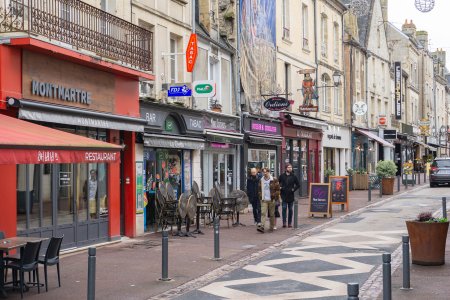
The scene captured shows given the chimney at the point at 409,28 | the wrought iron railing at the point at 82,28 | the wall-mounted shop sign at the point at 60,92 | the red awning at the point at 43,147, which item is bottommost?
the red awning at the point at 43,147

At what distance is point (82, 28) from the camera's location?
13.4 meters

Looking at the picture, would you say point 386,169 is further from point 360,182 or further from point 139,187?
point 139,187

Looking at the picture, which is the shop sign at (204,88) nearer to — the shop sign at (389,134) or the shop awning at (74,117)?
the shop awning at (74,117)

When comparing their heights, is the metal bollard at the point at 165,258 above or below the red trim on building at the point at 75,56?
below

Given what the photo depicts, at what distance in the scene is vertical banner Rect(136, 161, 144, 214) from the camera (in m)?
16.5

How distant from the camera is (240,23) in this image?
23750 millimetres

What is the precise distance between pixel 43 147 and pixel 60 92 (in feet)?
15.1

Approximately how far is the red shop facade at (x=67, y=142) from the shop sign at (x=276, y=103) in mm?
9055

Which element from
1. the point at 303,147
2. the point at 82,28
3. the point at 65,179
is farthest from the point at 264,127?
the point at 82,28

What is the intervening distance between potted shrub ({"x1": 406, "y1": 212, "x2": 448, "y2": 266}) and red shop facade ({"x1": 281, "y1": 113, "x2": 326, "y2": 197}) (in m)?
16.9

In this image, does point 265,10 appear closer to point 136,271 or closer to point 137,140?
point 137,140

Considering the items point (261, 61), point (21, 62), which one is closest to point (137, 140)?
point (21, 62)

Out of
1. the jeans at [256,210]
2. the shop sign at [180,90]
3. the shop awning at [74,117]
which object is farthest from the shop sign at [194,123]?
the shop awning at [74,117]

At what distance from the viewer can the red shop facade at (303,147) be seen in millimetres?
28859
